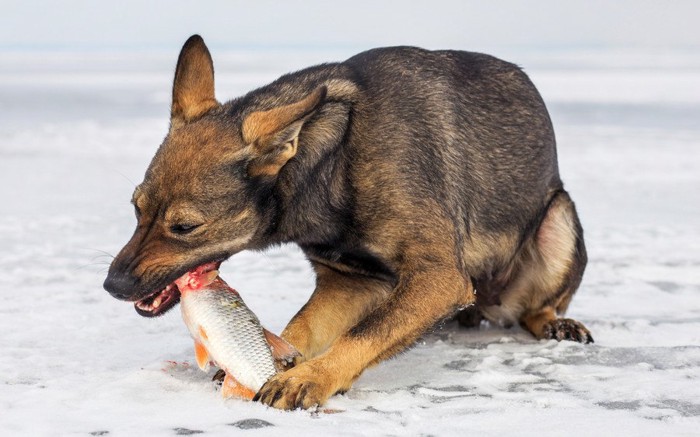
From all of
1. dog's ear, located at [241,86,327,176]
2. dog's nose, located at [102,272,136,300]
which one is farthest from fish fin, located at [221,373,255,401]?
dog's ear, located at [241,86,327,176]

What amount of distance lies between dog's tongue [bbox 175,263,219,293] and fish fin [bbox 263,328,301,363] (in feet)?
1.22

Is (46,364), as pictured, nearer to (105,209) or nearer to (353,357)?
(353,357)

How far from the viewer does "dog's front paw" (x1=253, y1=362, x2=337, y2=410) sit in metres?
4.40

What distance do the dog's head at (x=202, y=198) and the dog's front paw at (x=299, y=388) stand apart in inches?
26.7

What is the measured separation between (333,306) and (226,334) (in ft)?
3.68

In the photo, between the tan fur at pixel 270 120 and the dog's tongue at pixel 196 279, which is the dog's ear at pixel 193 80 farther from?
the dog's tongue at pixel 196 279

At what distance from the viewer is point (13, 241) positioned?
28.3 feet

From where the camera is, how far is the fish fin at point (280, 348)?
486 cm

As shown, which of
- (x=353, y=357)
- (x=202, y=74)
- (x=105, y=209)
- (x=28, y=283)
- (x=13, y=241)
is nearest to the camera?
(x=353, y=357)

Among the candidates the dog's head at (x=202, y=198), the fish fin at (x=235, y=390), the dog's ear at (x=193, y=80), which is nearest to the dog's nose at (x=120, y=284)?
the dog's head at (x=202, y=198)

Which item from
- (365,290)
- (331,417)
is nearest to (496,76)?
(365,290)

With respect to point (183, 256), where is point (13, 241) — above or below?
below

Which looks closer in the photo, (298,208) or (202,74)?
(298,208)

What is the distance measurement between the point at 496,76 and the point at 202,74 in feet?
6.08
